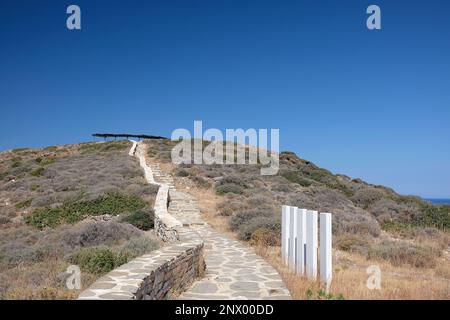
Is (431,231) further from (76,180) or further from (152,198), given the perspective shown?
(76,180)

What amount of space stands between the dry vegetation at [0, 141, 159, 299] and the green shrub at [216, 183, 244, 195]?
413 cm

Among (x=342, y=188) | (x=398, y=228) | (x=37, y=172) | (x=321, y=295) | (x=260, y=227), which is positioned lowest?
(x=342, y=188)

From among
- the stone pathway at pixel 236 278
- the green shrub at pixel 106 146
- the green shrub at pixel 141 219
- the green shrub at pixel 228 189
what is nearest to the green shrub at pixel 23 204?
the green shrub at pixel 141 219

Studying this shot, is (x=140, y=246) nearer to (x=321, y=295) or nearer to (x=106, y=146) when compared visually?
(x=321, y=295)

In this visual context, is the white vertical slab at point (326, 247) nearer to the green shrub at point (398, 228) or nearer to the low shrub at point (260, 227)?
the low shrub at point (260, 227)

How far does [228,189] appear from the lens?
22.9m

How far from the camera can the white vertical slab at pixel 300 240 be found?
8.20 metres

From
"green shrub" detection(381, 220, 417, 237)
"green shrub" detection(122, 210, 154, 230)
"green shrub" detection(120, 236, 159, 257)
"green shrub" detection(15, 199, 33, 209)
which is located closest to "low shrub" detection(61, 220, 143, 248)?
"green shrub" detection(120, 236, 159, 257)

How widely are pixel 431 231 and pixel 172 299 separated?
12.8 metres

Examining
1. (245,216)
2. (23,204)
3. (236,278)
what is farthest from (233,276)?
(23,204)

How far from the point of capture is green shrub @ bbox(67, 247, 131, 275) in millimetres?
7766

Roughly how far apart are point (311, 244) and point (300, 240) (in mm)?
616

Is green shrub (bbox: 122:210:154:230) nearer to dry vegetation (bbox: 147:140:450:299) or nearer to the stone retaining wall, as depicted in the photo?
dry vegetation (bbox: 147:140:450:299)

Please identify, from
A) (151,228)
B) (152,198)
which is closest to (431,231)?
(151,228)
